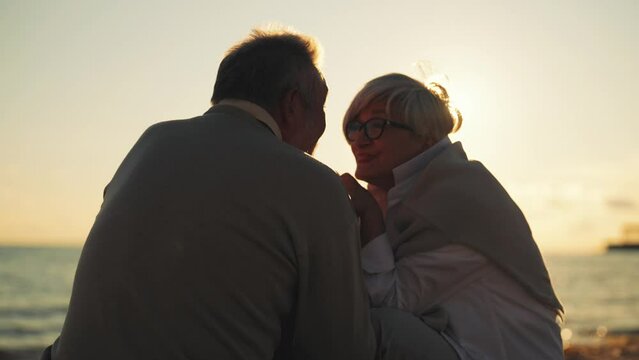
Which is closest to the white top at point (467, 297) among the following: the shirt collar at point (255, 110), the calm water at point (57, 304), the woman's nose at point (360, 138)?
the woman's nose at point (360, 138)

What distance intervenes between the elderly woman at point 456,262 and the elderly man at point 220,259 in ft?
1.77

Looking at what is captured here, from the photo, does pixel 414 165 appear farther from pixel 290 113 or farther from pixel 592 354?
pixel 592 354

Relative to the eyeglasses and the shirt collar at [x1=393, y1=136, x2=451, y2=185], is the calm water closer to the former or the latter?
the eyeglasses

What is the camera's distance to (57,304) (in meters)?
32.8

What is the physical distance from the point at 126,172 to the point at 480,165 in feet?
5.58

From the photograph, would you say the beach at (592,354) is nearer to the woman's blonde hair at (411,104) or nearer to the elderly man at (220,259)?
the woman's blonde hair at (411,104)

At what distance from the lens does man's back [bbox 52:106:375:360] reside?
7.24ft

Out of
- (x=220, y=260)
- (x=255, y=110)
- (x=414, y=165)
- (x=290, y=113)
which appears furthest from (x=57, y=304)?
(x=220, y=260)

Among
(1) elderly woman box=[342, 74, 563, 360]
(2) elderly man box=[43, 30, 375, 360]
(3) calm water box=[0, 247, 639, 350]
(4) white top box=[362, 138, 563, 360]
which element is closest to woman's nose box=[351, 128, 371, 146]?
(1) elderly woman box=[342, 74, 563, 360]

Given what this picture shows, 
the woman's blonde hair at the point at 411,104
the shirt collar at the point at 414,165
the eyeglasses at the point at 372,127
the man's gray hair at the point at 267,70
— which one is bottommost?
the shirt collar at the point at 414,165

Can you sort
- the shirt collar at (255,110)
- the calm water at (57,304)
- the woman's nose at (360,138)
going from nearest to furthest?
the shirt collar at (255,110) < the woman's nose at (360,138) < the calm water at (57,304)

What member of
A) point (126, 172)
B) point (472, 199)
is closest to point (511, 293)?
point (472, 199)

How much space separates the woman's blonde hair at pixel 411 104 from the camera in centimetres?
352

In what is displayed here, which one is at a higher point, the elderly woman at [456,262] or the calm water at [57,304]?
the elderly woman at [456,262]
